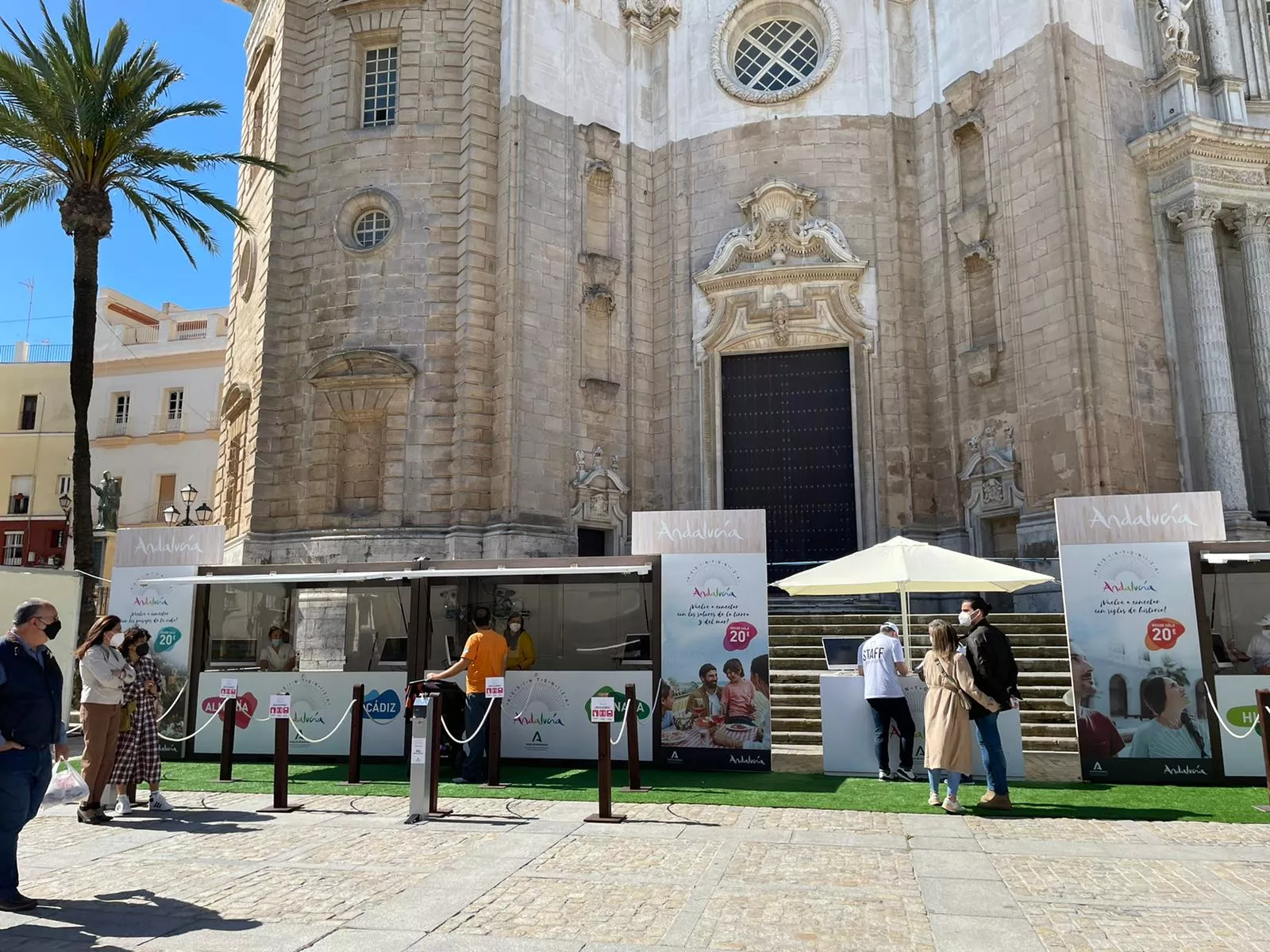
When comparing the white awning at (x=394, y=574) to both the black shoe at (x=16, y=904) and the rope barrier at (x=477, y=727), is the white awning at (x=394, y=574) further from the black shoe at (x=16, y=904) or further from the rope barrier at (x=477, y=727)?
the black shoe at (x=16, y=904)

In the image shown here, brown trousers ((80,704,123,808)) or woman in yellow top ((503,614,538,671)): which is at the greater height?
woman in yellow top ((503,614,538,671))

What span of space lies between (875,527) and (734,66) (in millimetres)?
11855

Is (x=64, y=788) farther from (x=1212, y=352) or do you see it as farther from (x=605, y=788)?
(x=1212, y=352)

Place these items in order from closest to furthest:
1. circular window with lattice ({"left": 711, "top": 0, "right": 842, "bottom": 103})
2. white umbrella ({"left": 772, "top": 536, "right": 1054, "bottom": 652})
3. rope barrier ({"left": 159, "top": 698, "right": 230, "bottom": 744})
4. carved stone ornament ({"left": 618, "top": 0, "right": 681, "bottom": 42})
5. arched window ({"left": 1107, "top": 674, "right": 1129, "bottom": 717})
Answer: arched window ({"left": 1107, "top": 674, "right": 1129, "bottom": 717})
white umbrella ({"left": 772, "top": 536, "right": 1054, "bottom": 652})
rope barrier ({"left": 159, "top": 698, "right": 230, "bottom": 744})
circular window with lattice ({"left": 711, "top": 0, "right": 842, "bottom": 103})
carved stone ornament ({"left": 618, "top": 0, "right": 681, "bottom": 42})

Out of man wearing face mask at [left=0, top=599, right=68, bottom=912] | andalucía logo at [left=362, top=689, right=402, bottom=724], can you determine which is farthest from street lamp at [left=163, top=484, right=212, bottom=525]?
man wearing face mask at [left=0, top=599, right=68, bottom=912]

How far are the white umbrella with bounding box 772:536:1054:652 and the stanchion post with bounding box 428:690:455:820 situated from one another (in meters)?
5.08

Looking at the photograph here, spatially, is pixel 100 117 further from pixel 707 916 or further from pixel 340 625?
pixel 707 916

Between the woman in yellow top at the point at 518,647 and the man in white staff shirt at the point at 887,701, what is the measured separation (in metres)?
4.40

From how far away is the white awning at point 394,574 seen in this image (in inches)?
516

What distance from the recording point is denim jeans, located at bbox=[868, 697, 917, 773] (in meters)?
11.7

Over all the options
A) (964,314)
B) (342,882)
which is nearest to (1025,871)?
(342,882)

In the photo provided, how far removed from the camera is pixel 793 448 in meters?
23.4

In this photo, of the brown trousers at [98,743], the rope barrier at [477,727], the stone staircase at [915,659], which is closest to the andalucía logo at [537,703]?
the rope barrier at [477,727]

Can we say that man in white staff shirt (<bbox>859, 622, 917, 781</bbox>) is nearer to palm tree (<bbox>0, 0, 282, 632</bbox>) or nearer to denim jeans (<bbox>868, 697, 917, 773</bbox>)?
A: denim jeans (<bbox>868, 697, 917, 773</bbox>)
